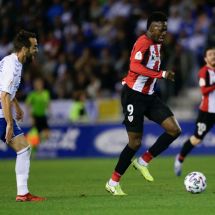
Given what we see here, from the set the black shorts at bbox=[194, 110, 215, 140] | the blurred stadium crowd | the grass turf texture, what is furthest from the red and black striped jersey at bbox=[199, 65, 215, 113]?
the blurred stadium crowd

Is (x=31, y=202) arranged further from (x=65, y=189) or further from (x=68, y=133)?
(x=68, y=133)

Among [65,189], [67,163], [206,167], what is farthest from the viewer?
[67,163]

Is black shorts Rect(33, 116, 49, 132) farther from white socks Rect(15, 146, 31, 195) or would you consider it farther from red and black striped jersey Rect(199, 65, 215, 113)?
white socks Rect(15, 146, 31, 195)

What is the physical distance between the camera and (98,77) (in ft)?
80.3

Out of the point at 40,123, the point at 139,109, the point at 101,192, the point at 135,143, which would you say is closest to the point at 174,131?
the point at 139,109

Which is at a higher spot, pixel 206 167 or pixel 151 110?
pixel 151 110

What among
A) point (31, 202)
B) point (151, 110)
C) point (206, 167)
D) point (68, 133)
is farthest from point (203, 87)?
point (68, 133)

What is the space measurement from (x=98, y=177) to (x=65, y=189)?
2.66 meters

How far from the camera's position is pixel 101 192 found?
38.7 ft

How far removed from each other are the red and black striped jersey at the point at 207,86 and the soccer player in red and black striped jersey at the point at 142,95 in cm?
351

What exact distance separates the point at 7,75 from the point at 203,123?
6.04 m

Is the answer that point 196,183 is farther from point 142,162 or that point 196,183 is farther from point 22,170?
point 22,170

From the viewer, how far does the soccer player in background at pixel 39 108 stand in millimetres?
23277

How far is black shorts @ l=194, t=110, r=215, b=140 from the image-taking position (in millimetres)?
15273
